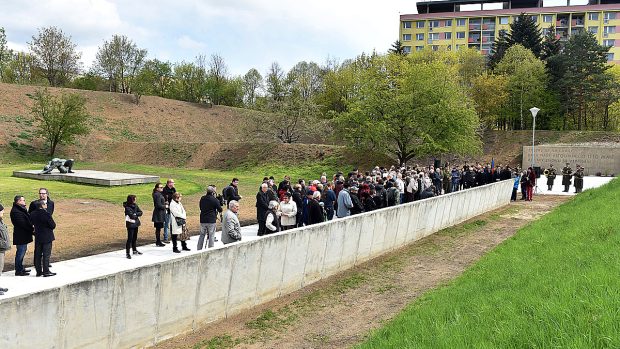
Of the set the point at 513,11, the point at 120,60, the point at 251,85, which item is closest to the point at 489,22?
the point at 513,11

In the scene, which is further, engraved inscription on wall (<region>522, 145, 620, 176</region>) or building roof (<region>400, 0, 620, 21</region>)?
building roof (<region>400, 0, 620, 21</region>)

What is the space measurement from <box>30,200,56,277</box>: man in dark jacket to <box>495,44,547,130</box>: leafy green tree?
48182 millimetres

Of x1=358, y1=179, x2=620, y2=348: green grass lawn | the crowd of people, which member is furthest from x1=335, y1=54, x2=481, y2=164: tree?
x1=358, y1=179, x2=620, y2=348: green grass lawn

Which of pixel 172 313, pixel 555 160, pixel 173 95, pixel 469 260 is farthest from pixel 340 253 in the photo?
pixel 173 95

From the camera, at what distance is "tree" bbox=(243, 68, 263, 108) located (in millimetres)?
85375

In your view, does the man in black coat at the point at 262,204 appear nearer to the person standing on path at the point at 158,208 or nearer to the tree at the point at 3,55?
the person standing on path at the point at 158,208

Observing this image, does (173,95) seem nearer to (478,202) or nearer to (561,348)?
(478,202)

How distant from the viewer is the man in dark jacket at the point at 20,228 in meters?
9.39

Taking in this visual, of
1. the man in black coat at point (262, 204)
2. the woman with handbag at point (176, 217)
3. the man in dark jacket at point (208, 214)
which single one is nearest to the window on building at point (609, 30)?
the man in black coat at point (262, 204)

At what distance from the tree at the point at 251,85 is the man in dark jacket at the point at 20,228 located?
76146 mm

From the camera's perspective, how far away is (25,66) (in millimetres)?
76625

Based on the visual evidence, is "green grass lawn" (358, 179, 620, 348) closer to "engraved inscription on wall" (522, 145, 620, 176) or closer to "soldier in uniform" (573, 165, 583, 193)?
"soldier in uniform" (573, 165, 583, 193)

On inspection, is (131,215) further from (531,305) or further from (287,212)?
(531,305)

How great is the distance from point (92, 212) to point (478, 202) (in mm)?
14993
